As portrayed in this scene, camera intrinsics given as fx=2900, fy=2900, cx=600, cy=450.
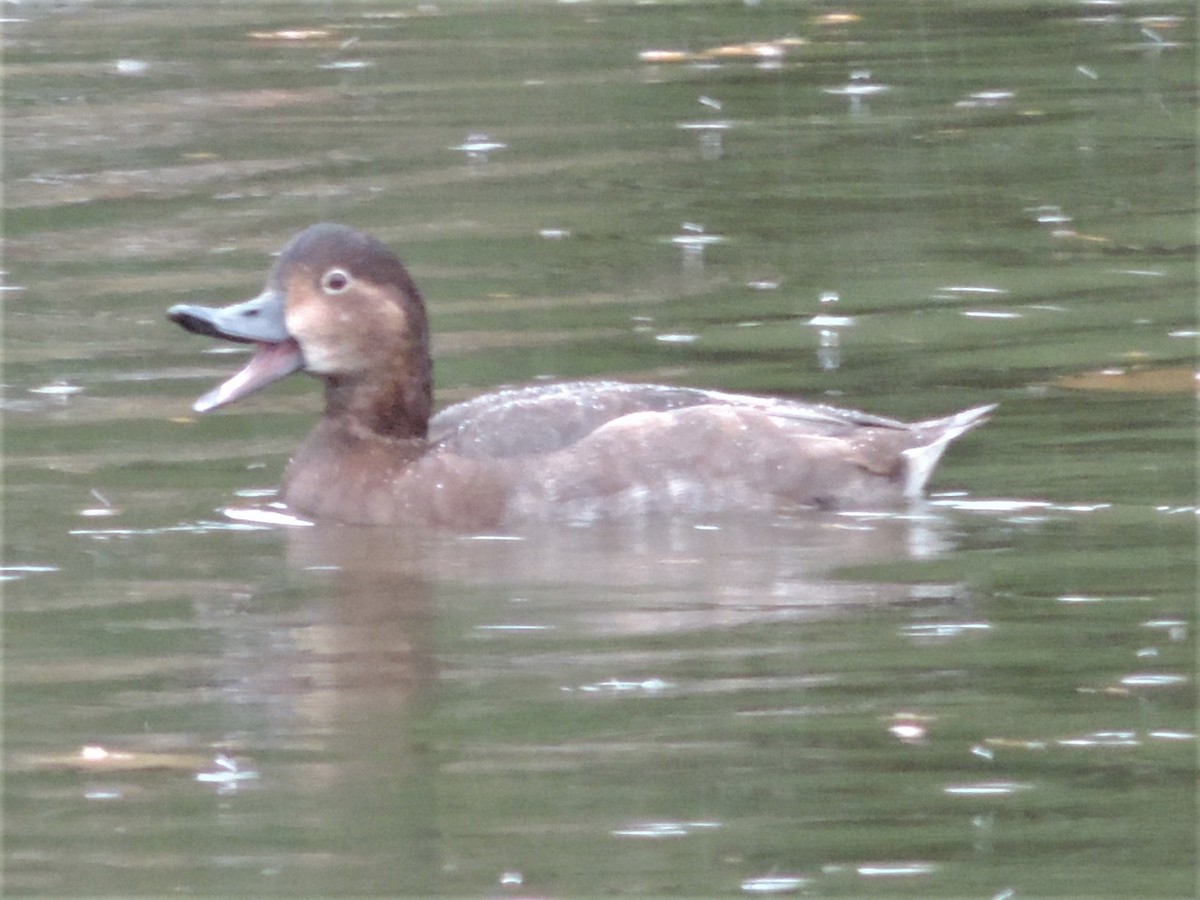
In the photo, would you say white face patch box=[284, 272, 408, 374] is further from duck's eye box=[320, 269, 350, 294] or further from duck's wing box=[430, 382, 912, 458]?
duck's wing box=[430, 382, 912, 458]

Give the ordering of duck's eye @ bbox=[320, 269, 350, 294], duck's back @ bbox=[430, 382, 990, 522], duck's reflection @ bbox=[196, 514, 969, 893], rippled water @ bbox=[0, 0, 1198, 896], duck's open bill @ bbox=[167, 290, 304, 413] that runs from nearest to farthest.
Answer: rippled water @ bbox=[0, 0, 1198, 896] → duck's reflection @ bbox=[196, 514, 969, 893] → duck's back @ bbox=[430, 382, 990, 522] → duck's open bill @ bbox=[167, 290, 304, 413] → duck's eye @ bbox=[320, 269, 350, 294]

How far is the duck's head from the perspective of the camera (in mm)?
9977

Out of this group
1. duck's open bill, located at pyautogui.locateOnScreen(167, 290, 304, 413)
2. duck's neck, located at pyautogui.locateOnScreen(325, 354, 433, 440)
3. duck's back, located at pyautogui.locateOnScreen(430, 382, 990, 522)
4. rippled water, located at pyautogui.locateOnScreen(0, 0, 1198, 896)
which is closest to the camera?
rippled water, located at pyautogui.locateOnScreen(0, 0, 1198, 896)

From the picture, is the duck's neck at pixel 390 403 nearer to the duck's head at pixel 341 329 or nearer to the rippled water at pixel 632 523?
the duck's head at pixel 341 329

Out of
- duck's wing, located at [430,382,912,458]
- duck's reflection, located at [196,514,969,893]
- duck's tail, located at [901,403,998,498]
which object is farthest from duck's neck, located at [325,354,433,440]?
duck's tail, located at [901,403,998,498]

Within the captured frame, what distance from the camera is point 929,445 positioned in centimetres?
974

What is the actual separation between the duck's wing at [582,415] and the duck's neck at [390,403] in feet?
0.45

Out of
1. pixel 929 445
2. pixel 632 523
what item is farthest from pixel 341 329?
pixel 929 445

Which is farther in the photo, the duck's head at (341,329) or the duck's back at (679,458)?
the duck's head at (341,329)

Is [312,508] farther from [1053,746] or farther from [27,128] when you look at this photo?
[27,128]

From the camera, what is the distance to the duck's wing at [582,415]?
386 inches

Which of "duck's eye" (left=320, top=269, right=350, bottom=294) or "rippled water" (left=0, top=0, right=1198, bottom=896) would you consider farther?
"duck's eye" (left=320, top=269, right=350, bottom=294)

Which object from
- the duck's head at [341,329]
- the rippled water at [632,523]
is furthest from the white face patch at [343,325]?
the rippled water at [632,523]

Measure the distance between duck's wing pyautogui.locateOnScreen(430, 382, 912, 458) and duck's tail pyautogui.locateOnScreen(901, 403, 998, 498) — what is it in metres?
0.09
